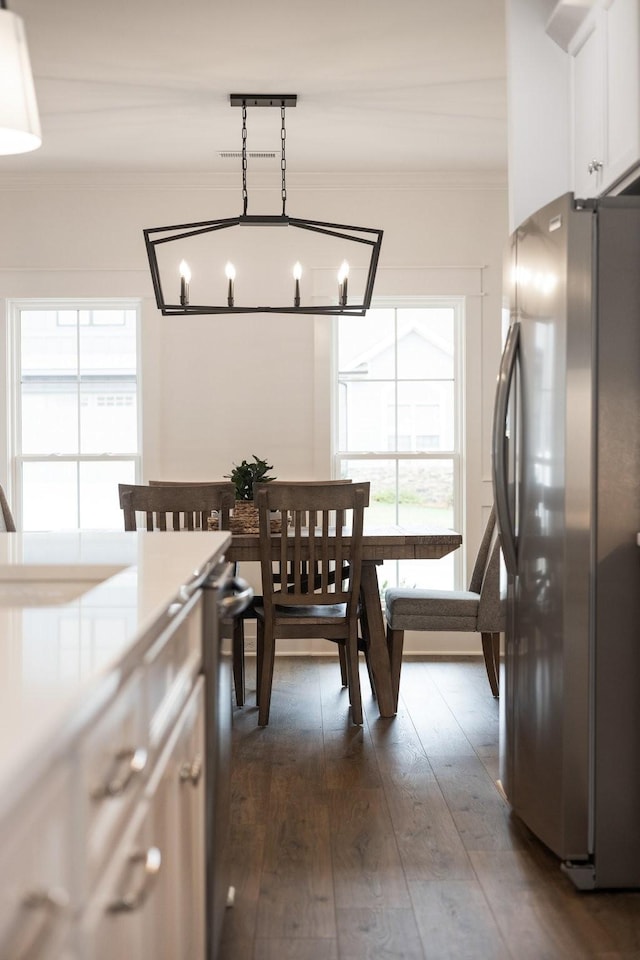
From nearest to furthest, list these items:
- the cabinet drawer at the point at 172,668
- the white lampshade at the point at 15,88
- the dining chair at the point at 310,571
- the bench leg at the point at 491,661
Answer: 1. the cabinet drawer at the point at 172,668
2. the white lampshade at the point at 15,88
3. the dining chair at the point at 310,571
4. the bench leg at the point at 491,661

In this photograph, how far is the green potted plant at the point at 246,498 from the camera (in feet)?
14.1

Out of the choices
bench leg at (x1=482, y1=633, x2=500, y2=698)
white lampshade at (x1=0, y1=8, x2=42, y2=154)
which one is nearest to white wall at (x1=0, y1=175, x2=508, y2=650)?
bench leg at (x1=482, y1=633, x2=500, y2=698)

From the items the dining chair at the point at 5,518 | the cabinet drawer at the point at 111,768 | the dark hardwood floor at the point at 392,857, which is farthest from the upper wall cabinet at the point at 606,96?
the dining chair at the point at 5,518

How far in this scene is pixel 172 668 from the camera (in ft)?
4.63

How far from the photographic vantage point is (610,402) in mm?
2379

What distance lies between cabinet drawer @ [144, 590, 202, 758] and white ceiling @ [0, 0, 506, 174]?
2.60 metres

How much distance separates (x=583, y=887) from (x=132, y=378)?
13.0 feet

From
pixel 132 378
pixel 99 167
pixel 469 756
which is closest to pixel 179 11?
pixel 99 167

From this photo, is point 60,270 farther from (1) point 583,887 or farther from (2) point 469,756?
(1) point 583,887

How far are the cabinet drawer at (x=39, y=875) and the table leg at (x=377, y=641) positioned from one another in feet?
10.9

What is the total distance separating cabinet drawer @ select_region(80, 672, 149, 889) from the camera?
0.85m

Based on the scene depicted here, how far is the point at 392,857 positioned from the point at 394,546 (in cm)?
168

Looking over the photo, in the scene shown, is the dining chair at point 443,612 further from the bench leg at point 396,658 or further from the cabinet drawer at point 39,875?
the cabinet drawer at point 39,875

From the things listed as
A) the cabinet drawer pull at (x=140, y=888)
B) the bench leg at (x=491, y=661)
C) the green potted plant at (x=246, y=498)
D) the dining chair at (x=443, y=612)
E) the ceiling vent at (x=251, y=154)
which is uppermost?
the ceiling vent at (x=251, y=154)
